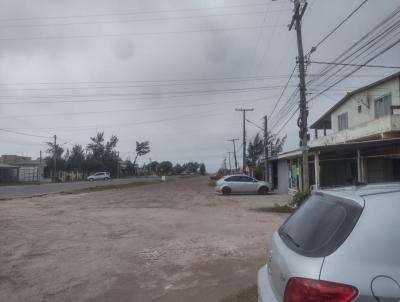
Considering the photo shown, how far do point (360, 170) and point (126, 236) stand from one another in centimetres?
1404

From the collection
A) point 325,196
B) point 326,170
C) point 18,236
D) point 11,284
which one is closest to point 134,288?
point 11,284

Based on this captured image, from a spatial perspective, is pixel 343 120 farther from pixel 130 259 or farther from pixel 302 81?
pixel 130 259

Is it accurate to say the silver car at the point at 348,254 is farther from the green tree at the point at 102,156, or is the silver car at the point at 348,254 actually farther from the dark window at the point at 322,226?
the green tree at the point at 102,156

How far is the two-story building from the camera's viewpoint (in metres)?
22.9

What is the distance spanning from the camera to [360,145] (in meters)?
21.2

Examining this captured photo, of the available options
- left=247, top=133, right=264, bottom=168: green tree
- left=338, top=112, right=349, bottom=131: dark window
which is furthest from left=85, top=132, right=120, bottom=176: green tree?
left=338, top=112, right=349, bottom=131: dark window

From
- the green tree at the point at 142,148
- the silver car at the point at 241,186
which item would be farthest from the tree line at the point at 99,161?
the silver car at the point at 241,186

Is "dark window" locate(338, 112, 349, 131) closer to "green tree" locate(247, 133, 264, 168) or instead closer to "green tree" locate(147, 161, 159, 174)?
"green tree" locate(247, 133, 264, 168)

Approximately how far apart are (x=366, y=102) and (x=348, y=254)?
29928 mm

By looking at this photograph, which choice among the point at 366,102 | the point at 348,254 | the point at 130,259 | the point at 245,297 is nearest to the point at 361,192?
the point at 348,254

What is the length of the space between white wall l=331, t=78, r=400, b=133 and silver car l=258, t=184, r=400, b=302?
2544 centimetres

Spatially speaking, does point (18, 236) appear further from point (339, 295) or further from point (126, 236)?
point (339, 295)

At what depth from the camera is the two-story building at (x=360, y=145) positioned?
902 inches

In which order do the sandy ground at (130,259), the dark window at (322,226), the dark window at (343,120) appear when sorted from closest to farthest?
the dark window at (322,226), the sandy ground at (130,259), the dark window at (343,120)
